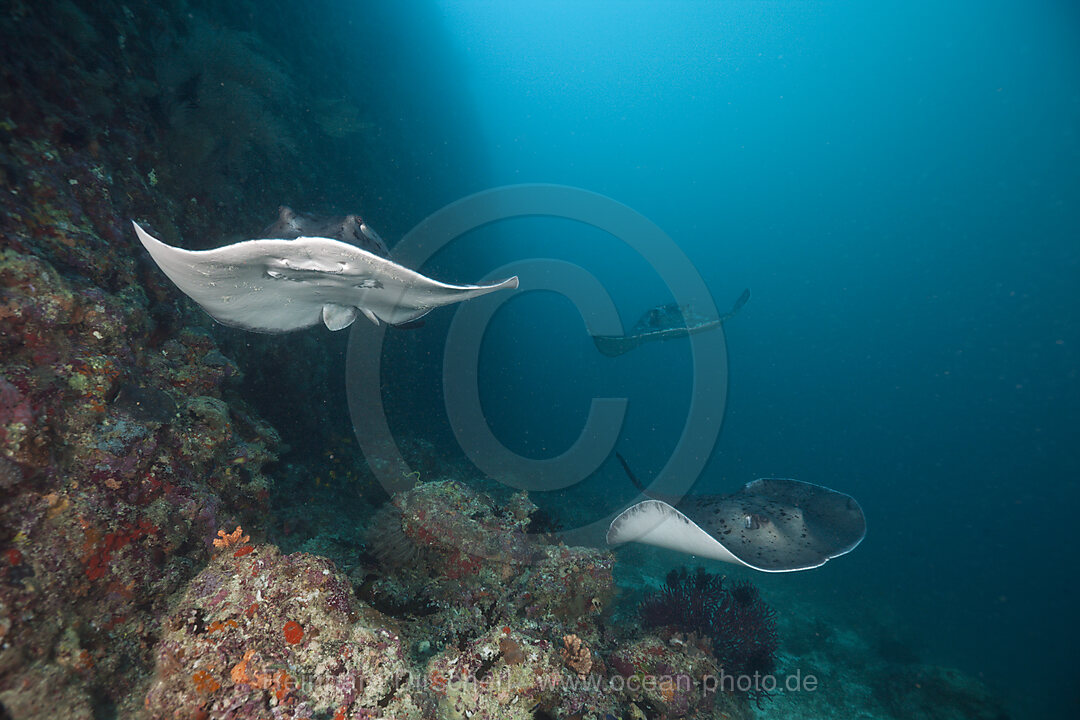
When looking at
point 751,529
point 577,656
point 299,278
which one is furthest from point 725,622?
point 299,278

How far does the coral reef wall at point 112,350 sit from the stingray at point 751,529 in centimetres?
372

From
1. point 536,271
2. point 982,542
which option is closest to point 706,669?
point 536,271

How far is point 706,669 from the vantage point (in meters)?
3.39

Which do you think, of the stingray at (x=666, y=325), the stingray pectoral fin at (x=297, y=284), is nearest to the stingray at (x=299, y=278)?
the stingray pectoral fin at (x=297, y=284)

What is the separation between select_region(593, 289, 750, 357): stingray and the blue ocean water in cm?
759

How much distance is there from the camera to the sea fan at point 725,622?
4.94 meters

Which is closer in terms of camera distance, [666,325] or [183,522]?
[183,522]

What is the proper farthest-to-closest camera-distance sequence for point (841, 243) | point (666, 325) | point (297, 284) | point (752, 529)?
point (841, 243), point (666, 325), point (752, 529), point (297, 284)

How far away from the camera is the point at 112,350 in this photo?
105 inches

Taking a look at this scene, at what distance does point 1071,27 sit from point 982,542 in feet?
179

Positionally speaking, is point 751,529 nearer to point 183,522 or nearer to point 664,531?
point 664,531

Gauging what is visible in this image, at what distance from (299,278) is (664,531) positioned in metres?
4.10

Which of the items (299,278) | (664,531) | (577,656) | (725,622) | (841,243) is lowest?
(725,622)

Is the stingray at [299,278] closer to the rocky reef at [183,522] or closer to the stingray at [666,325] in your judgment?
the rocky reef at [183,522]
